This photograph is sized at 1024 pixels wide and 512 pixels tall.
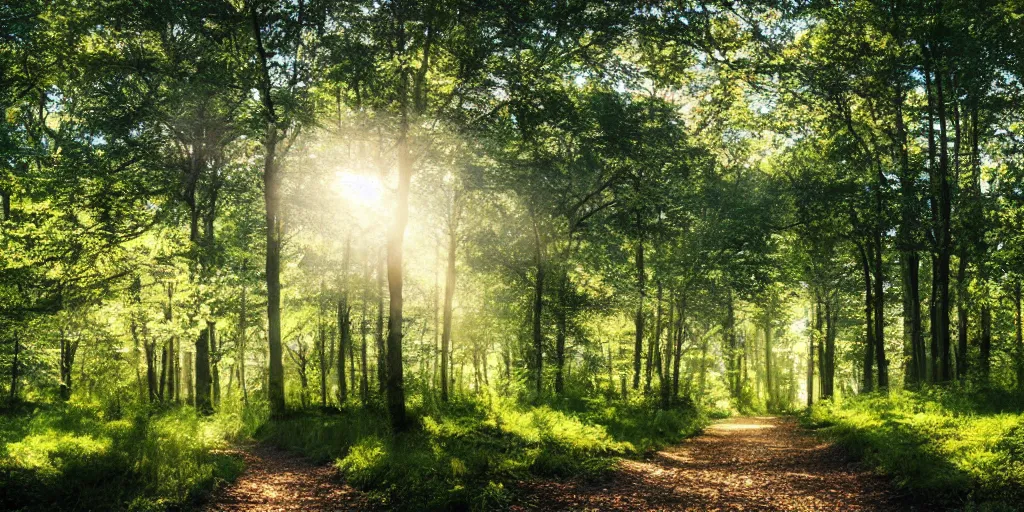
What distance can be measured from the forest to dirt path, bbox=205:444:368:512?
9 cm

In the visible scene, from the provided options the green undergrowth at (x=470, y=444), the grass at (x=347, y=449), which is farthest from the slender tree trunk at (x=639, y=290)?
the grass at (x=347, y=449)

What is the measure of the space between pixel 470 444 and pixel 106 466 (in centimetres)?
528

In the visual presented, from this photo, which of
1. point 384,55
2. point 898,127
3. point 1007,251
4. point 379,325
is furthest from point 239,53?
point 898,127

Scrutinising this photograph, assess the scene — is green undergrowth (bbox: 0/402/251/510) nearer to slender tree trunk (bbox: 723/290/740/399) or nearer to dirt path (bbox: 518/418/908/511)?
dirt path (bbox: 518/418/908/511)

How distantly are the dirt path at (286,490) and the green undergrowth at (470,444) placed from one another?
1.02ft

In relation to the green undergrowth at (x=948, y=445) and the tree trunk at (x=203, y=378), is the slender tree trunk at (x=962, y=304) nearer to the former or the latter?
the green undergrowth at (x=948, y=445)

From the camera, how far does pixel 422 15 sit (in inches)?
430

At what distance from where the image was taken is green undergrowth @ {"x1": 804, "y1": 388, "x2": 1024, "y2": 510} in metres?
6.85

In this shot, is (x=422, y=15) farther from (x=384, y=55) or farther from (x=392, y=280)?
(x=392, y=280)

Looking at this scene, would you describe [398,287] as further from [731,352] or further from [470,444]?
[731,352]

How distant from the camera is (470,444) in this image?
10.1 m

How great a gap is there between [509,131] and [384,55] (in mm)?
4006

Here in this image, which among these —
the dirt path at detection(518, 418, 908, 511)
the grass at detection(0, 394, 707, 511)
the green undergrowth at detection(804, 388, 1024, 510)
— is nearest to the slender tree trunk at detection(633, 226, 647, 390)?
the grass at detection(0, 394, 707, 511)

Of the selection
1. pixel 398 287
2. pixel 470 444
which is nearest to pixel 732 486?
pixel 470 444
